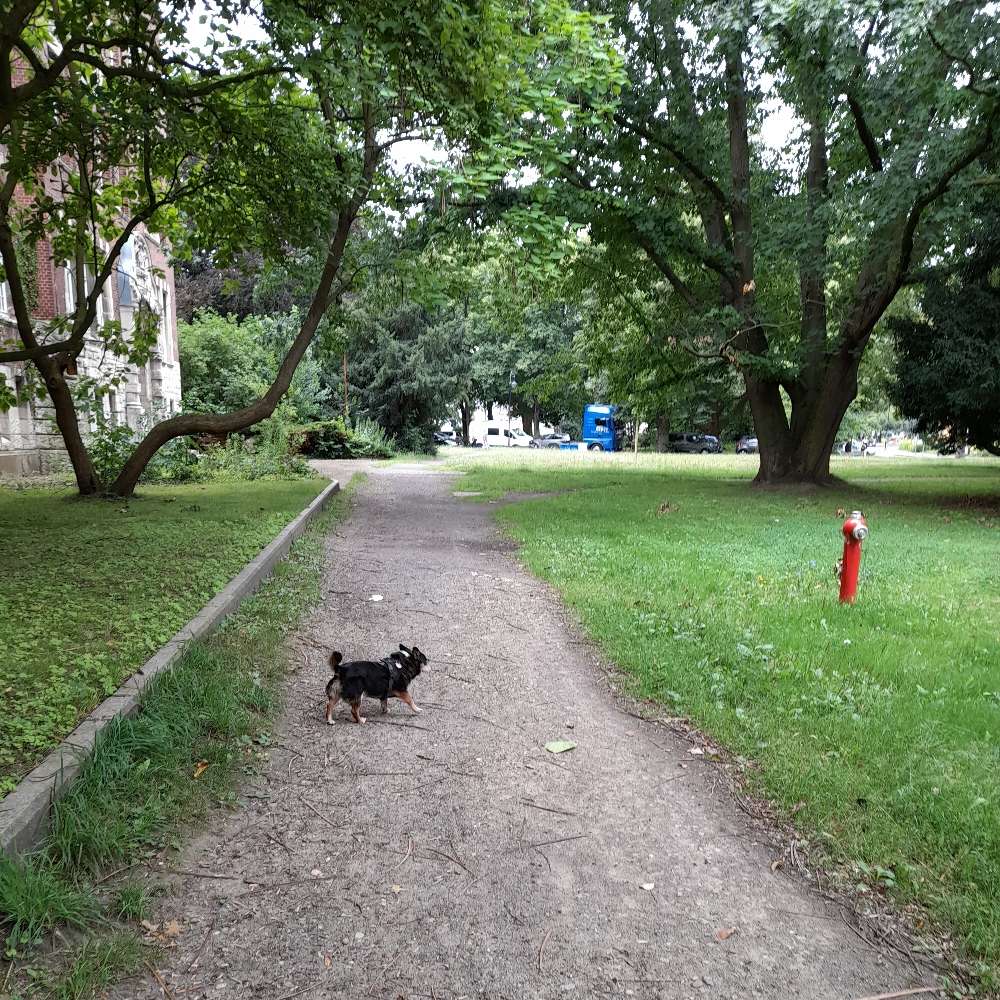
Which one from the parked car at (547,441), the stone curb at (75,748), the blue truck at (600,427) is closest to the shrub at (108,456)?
the stone curb at (75,748)

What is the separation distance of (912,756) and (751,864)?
Result: 1.24m

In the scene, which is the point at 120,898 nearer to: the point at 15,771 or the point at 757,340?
the point at 15,771

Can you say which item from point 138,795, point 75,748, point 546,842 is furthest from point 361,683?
point 546,842

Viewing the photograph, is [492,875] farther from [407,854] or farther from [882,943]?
[882,943]

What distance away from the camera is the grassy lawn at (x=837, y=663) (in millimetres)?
3281

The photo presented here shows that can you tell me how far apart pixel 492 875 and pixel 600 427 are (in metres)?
59.5

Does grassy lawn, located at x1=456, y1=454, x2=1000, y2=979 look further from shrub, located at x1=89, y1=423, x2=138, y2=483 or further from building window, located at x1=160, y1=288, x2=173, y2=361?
building window, located at x1=160, y1=288, x2=173, y2=361

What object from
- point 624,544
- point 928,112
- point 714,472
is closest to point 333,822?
point 624,544

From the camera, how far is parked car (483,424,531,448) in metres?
65.5

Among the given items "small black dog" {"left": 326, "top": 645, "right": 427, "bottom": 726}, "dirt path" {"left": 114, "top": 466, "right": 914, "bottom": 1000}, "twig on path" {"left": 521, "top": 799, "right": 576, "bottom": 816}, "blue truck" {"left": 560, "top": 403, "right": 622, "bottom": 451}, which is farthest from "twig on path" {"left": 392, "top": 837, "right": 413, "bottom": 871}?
"blue truck" {"left": 560, "top": 403, "right": 622, "bottom": 451}

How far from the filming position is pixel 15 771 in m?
Result: 3.34

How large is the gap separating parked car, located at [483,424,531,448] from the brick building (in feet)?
117

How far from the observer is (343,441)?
3203 cm

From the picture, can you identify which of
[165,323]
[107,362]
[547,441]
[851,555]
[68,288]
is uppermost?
[68,288]
